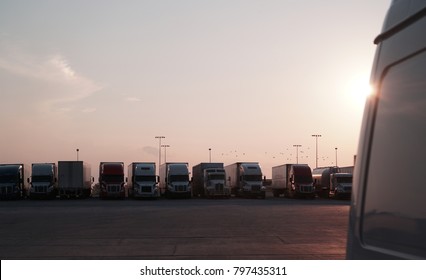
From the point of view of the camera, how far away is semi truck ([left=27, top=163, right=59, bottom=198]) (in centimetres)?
6081

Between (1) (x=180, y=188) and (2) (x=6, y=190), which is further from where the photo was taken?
(1) (x=180, y=188)

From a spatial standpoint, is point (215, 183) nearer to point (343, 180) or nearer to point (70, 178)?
point (343, 180)

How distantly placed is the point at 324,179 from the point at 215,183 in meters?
12.7

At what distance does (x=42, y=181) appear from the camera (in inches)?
2409

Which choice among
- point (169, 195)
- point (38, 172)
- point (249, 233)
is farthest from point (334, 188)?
point (249, 233)

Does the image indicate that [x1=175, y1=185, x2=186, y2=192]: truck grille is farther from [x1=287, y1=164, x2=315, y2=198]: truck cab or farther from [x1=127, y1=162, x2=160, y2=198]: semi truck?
[x1=287, y1=164, x2=315, y2=198]: truck cab

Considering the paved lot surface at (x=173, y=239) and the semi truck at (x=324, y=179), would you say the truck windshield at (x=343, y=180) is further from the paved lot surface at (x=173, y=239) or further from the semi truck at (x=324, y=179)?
the paved lot surface at (x=173, y=239)

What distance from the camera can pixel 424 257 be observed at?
235 centimetres

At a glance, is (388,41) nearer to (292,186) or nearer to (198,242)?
(198,242)

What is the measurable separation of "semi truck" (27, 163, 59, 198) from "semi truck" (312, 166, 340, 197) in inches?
1065

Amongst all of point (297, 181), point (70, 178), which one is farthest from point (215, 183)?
point (70, 178)

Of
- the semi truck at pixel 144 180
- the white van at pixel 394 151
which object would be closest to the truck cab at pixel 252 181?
the semi truck at pixel 144 180

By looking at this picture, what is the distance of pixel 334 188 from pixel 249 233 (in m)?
43.9

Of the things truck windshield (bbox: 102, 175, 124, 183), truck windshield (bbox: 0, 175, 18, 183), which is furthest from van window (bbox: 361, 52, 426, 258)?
truck windshield (bbox: 0, 175, 18, 183)
